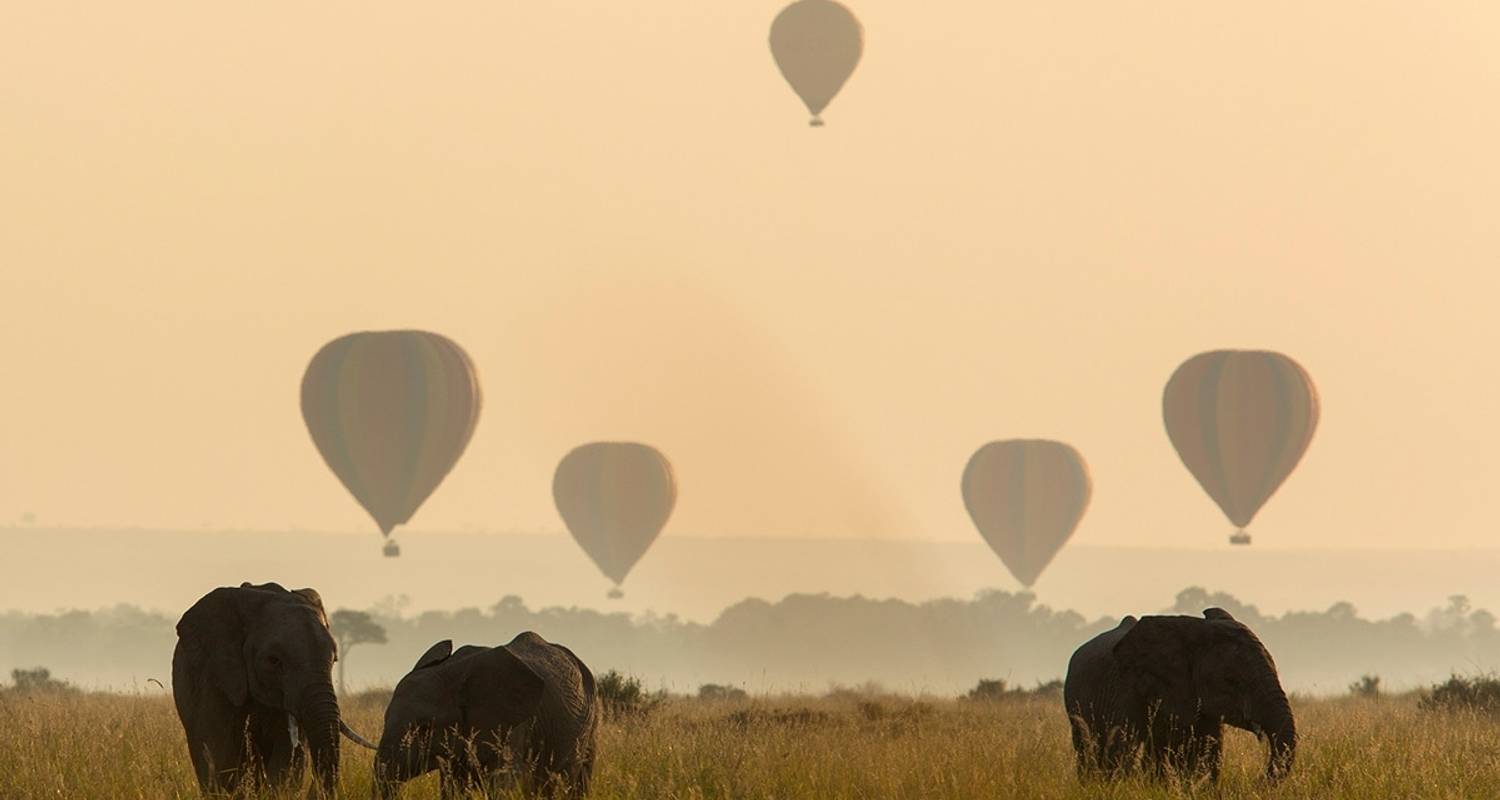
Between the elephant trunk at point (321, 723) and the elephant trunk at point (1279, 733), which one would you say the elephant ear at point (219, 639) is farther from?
the elephant trunk at point (1279, 733)

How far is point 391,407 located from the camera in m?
81.2

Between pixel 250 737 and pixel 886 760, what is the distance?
639 cm

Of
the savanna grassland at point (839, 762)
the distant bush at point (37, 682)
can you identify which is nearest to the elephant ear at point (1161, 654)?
the savanna grassland at point (839, 762)

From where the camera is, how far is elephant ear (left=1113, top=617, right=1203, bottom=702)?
18797 mm

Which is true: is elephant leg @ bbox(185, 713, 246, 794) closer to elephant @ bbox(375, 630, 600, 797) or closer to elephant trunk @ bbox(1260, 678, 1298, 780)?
elephant @ bbox(375, 630, 600, 797)

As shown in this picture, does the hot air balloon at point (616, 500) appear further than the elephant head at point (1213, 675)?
Yes

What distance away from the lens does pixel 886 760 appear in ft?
66.7

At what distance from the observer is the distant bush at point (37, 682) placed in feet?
131

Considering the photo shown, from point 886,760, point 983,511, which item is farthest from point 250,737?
point 983,511

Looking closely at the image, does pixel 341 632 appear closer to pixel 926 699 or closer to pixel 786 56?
pixel 786 56

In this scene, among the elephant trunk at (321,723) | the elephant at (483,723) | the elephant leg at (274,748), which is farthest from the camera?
the elephant leg at (274,748)

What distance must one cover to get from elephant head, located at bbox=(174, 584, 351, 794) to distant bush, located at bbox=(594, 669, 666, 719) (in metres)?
12.1

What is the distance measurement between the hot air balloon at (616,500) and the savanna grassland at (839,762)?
7799 cm

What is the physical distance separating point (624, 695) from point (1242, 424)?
202 feet
